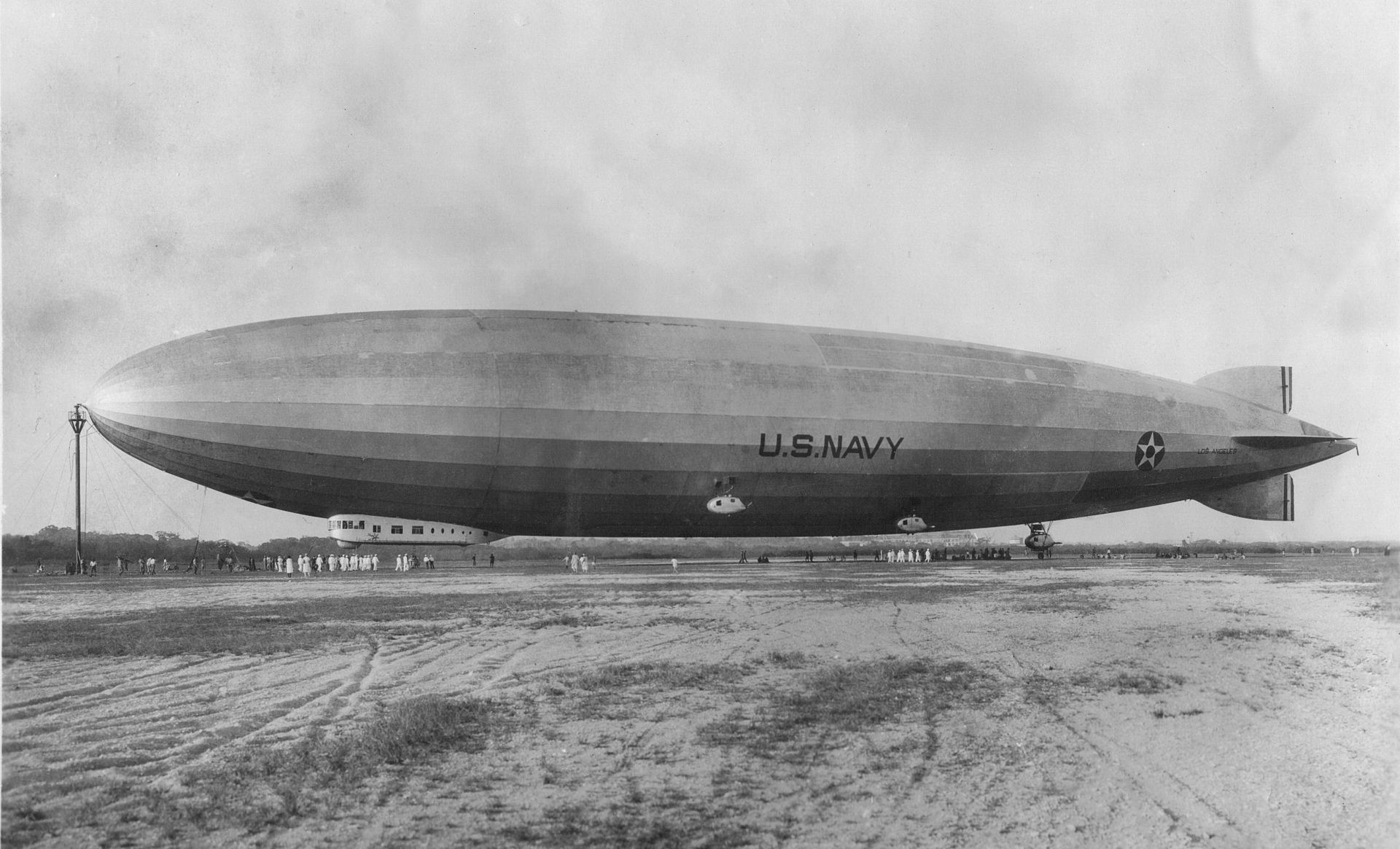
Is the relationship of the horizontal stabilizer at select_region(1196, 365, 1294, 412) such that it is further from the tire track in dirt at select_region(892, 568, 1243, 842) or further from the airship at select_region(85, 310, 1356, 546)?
the tire track in dirt at select_region(892, 568, 1243, 842)

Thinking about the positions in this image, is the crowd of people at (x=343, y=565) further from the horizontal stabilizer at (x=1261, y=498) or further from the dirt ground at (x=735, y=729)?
the horizontal stabilizer at (x=1261, y=498)

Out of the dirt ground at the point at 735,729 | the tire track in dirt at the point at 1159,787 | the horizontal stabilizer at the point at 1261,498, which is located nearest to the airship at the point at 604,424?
the dirt ground at the point at 735,729

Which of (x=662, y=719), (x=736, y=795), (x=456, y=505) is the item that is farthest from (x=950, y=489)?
(x=736, y=795)

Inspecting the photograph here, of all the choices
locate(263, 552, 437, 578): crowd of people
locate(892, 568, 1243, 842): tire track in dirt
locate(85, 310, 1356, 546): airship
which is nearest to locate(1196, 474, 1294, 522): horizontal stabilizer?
locate(85, 310, 1356, 546): airship

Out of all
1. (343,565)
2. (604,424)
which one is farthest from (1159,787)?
(343,565)

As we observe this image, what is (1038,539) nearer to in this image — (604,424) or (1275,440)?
(1275,440)

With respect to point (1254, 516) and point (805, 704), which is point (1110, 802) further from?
point (1254, 516)
